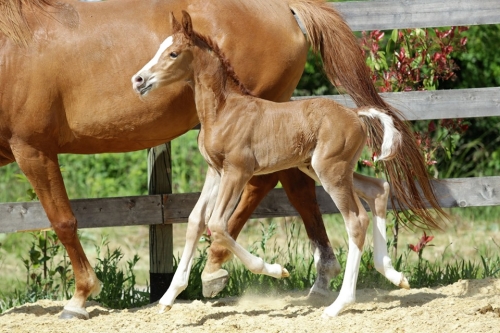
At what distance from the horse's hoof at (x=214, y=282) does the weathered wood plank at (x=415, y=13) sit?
1.84 meters

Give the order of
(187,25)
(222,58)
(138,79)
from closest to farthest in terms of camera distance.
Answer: (138,79), (187,25), (222,58)

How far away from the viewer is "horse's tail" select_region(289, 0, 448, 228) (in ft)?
16.1

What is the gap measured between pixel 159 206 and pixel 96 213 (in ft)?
1.37

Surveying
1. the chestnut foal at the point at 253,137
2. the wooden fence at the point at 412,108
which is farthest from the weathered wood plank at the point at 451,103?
the chestnut foal at the point at 253,137

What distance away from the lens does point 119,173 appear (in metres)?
9.52

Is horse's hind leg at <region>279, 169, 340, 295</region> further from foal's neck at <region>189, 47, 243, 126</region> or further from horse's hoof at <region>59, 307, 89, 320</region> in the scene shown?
horse's hoof at <region>59, 307, 89, 320</region>

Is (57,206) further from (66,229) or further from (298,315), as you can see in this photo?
(298,315)

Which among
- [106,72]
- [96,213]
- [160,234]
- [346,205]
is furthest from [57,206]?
[346,205]

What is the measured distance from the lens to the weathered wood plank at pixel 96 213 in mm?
5145

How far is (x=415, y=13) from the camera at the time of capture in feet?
17.4

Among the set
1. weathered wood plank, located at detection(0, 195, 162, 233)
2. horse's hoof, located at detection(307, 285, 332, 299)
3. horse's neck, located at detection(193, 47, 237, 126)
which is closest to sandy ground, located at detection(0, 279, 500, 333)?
horse's hoof, located at detection(307, 285, 332, 299)

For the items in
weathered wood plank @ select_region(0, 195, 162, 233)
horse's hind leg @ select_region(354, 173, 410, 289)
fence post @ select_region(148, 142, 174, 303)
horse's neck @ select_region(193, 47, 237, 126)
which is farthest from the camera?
fence post @ select_region(148, 142, 174, 303)

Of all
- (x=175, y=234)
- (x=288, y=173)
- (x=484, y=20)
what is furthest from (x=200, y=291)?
(x=175, y=234)

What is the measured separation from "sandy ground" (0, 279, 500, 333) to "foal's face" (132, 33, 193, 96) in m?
1.31
